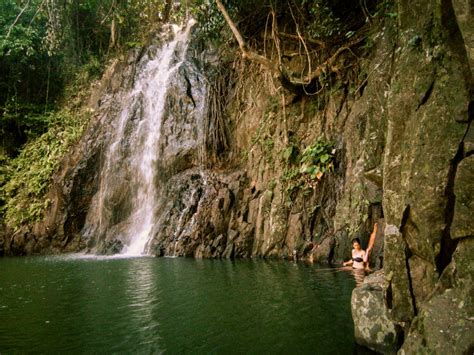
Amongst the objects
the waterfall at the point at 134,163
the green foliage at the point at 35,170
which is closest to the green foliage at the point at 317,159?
the waterfall at the point at 134,163

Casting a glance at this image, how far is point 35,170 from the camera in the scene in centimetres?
1650

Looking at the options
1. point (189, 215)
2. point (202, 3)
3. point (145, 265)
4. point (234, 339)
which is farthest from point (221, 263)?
point (202, 3)

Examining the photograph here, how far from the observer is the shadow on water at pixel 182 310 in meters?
4.30

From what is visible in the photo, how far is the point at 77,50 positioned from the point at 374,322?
20956mm

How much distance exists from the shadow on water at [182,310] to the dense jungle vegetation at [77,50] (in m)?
5.54

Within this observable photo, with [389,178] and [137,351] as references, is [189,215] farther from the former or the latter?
[389,178]

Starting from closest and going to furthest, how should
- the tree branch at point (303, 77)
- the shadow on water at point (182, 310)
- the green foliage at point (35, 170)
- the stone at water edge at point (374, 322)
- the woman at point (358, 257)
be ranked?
the stone at water edge at point (374, 322) → the shadow on water at point (182, 310) → the woman at point (358, 257) → the tree branch at point (303, 77) → the green foliage at point (35, 170)

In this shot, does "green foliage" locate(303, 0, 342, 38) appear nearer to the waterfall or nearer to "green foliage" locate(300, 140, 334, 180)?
"green foliage" locate(300, 140, 334, 180)

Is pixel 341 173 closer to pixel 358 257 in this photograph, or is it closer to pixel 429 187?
pixel 358 257

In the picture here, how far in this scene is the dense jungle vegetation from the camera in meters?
10.7

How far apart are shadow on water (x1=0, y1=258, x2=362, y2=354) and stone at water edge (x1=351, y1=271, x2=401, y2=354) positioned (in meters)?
0.23

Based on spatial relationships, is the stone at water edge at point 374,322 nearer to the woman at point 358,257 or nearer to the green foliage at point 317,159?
the woman at point 358,257

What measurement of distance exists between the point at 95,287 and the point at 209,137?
7.78 metres

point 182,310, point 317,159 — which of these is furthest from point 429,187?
point 317,159
